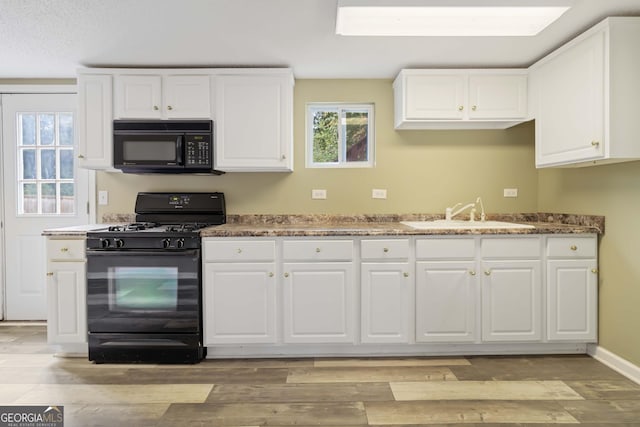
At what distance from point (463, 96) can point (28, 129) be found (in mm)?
3776

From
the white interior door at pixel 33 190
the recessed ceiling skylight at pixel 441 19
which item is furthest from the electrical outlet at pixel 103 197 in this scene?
the recessed ceiling skylight at pixel 441 19

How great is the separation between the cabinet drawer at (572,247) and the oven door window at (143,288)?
2642mm

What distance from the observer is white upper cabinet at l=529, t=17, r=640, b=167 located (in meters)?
2.25

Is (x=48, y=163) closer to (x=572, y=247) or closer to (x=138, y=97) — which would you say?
(x=138, y=97)

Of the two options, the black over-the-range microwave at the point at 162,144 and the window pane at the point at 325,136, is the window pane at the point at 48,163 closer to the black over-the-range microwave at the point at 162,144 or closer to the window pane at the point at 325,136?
the black over-the-range microwave at the point at 162,144

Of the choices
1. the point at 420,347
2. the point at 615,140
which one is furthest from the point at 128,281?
the point at 615,140

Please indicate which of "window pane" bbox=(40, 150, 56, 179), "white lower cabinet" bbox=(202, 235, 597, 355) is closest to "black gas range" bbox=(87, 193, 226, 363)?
"white lower cabinet" bbox=(202, 235, 597, 355)

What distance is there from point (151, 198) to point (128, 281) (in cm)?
87

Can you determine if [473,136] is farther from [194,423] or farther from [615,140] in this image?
[194,423]

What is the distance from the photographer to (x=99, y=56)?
283cm

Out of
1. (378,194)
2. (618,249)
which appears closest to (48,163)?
(378,194)

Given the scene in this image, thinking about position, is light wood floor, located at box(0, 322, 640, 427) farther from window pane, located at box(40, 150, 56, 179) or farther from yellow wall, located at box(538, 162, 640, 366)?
window pane, located at box(40, 150, 56, 179)

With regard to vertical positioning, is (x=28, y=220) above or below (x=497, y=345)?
above

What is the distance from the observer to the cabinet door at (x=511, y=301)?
8.88 ft
